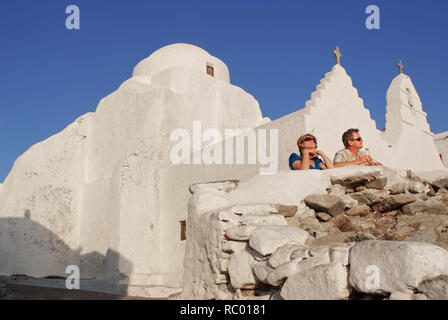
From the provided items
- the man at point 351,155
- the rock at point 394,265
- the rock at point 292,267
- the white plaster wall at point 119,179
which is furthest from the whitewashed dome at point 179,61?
the rock at point 394,265

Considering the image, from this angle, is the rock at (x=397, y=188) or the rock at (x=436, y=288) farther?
the rock at (x=397, y=188)

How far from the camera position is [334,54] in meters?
9.66

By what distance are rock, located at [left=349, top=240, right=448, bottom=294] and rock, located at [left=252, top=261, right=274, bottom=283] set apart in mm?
729

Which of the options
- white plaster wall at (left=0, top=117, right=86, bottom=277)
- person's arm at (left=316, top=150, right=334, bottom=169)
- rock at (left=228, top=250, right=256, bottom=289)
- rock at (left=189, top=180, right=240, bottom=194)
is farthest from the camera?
white plaster wall at (left=0, top=117, right=86, bottom=277)

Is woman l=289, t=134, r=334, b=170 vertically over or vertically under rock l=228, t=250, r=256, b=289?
over

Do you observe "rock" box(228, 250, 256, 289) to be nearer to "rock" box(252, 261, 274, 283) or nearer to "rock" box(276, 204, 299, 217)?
"rock" box(252, 261, 274, 283)

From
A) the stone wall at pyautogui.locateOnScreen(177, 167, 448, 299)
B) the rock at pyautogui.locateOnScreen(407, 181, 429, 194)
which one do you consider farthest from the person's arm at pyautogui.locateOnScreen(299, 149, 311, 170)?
the rock at pyautogui.locateOnScreen(407, 181, 429, 194)

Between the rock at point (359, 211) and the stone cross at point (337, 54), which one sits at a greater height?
the stone cross at point (337, 54)

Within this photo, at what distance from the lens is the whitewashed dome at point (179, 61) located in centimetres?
1306

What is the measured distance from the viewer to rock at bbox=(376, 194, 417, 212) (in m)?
4.01

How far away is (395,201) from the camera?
4016mm

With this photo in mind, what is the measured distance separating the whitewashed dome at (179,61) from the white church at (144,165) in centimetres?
4

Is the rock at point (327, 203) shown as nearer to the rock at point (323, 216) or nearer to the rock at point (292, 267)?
the rock at point (323, 216)

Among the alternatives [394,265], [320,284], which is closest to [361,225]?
[320,284]
